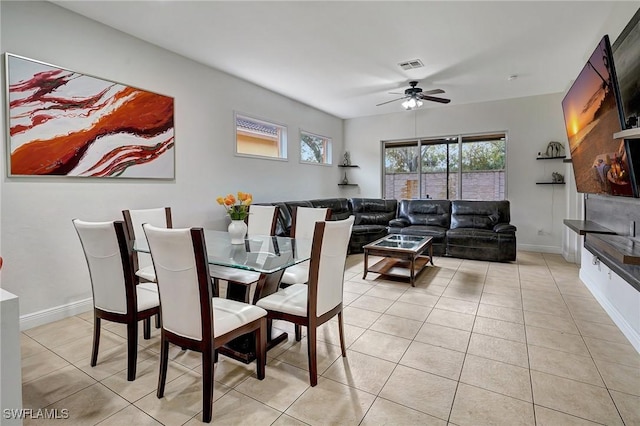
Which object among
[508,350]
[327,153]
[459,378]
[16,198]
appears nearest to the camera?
[459,378]

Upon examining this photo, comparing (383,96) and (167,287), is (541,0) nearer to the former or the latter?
(383,96)

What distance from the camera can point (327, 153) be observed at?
7230 millimetres

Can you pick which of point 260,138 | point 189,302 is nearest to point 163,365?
point 189,302

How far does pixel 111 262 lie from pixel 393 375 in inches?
75.4

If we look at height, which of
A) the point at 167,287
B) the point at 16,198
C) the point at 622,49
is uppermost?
the point at 622,49

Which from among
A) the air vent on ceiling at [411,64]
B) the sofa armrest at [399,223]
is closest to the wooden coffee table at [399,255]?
the sofa armrest at [399,223]

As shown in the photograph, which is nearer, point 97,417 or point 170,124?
point 97,417

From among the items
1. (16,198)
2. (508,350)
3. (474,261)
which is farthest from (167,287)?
(474,261)

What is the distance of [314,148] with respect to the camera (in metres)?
6.79

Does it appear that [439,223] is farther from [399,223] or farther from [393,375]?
[393,375]

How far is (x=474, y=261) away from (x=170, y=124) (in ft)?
15.8

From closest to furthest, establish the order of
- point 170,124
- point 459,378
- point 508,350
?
point 459,378
point 508,350
point 170,124

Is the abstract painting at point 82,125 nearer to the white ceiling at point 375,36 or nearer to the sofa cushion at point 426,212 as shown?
the white ceiling at point 375,36

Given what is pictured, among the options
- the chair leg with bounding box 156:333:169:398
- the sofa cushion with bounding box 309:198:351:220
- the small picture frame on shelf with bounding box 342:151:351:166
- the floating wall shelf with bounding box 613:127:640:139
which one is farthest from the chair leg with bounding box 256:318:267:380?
the small picture frame on shelf with bounding box 342:151:351:166
